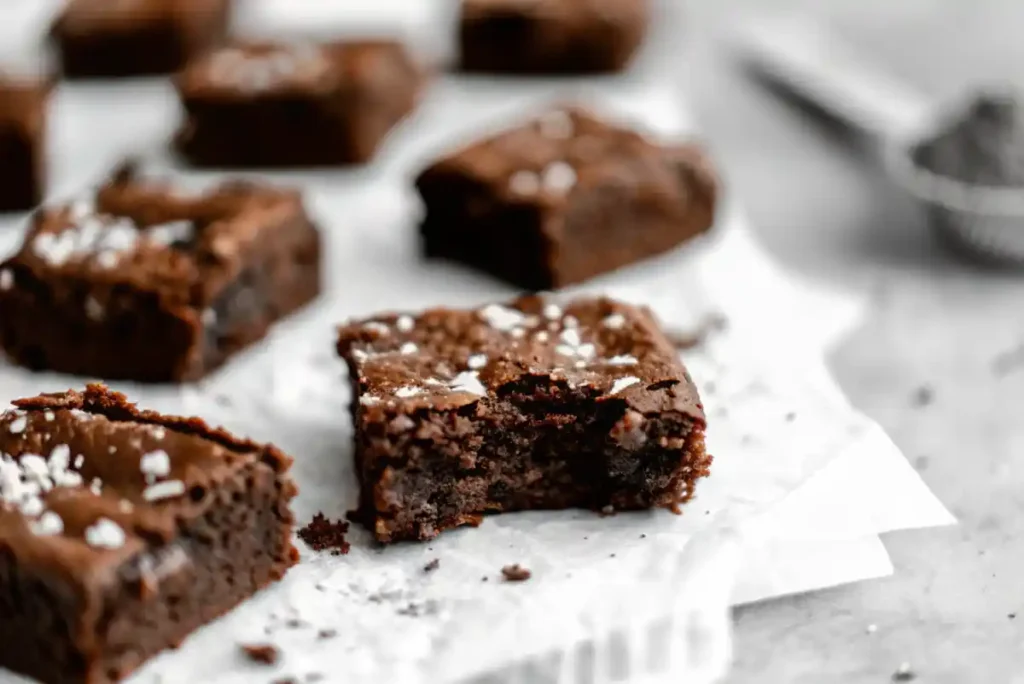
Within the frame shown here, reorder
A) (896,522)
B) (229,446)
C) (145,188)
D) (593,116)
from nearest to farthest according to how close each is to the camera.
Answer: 1. (229,446)
2. (896,522)
3. (145,188)
4. (593,116)

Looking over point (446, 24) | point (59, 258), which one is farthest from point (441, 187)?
point (446, 24)

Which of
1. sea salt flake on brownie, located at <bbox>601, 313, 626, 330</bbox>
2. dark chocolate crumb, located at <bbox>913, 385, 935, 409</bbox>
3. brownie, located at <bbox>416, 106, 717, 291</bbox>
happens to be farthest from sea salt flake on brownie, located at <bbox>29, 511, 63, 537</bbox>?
dark chocolate crumb, located at <bbox>913, 385, 935, 409</bbox>

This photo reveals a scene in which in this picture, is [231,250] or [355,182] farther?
[355,182]

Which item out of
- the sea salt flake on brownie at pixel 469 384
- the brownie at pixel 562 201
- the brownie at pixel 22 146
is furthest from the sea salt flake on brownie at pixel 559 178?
the brownie at pixel 22 146

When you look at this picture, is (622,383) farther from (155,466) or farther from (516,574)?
(155,466)

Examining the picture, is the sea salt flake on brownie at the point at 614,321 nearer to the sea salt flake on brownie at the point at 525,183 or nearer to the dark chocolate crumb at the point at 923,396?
the sea salt flake on brownie at the point at 525,183

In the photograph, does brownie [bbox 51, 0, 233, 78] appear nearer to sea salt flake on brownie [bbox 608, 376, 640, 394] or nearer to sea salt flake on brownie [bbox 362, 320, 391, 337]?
→ sea salt flake on brownie [bbox 362, 320, 391, 337]

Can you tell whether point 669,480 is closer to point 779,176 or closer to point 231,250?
point 231,250
